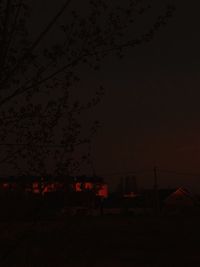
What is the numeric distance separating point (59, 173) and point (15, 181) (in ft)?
1.61

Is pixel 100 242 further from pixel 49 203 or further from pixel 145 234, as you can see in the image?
pixel 49 203

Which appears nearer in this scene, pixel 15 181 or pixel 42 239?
pixel 15 181

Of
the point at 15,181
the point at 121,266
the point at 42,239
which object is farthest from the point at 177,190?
the point at 15,181

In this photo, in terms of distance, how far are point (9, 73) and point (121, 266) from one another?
13.7 meters

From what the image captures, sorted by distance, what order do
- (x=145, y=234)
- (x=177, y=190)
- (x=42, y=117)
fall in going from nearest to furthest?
(x=42, y=117)
(x=145, y=234)
(x=177, y=190)

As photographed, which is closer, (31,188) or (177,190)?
(31,188)

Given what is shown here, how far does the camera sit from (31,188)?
14.5ft

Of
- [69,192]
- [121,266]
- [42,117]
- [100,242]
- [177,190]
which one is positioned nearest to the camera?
[69,192]

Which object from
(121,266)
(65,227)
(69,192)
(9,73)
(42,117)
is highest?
(9,73)

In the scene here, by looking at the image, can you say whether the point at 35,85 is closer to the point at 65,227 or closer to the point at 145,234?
the point at 65,227

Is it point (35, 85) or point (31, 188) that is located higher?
point (35, 85)

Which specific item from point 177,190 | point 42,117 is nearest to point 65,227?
point 42,117

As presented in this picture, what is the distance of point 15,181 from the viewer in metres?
4.58

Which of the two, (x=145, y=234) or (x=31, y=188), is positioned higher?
(x=31, y=188)
